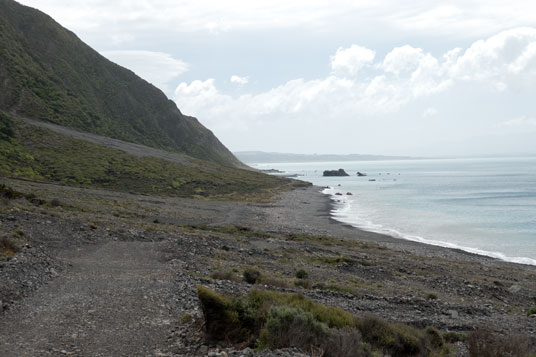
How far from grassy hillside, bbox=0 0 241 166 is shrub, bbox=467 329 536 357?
10197 centimetres

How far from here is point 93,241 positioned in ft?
72.6

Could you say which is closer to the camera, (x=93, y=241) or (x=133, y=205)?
(x=93, y=241)

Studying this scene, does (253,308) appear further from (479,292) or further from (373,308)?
(479,292)

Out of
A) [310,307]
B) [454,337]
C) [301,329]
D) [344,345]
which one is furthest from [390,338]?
[454,337]

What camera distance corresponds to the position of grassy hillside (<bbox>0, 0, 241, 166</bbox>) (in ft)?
334

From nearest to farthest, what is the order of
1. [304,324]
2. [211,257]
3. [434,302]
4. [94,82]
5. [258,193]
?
[304,324]
[434,302]
[211,257]
[258,193]
[94,82]

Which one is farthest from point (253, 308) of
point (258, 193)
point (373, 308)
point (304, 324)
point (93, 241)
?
point (258, 193)

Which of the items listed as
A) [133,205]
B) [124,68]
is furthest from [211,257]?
[124,68]

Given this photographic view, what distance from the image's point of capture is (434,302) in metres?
16.8

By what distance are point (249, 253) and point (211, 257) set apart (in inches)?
139

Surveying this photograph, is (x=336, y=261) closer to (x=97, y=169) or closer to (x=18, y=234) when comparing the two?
(x=18, y=234)

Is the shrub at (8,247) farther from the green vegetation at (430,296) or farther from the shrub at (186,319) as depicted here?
the green vegetation at (430,296)

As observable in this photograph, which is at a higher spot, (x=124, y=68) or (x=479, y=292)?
(x=124, y=68)

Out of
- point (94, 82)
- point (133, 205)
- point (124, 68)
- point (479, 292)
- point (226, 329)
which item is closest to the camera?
point (226, 329)
